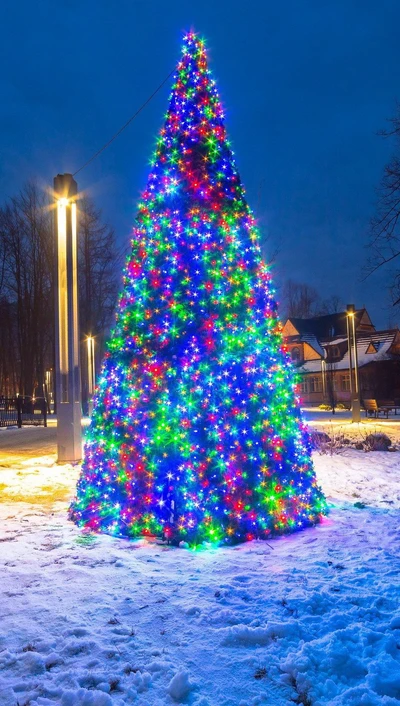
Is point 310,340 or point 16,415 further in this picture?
point 310,340

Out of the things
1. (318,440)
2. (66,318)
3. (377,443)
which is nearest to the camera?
(66,318)

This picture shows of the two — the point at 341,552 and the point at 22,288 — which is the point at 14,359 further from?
the point at 341,552

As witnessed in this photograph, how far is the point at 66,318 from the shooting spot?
10875 mm

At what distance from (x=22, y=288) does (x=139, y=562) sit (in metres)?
32.7

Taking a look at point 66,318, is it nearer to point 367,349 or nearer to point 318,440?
point 318,440

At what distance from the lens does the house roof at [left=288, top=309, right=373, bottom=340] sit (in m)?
54.5

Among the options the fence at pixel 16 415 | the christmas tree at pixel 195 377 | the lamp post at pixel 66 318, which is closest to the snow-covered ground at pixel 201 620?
the christmas tree at pixel 195 377

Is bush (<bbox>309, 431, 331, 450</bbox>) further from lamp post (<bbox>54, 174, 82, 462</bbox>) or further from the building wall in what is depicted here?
the building wall

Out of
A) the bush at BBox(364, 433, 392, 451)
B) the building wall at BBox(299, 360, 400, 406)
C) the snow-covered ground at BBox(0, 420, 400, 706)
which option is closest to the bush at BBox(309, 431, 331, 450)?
the bush at BBox(364, 433, 392, 451)

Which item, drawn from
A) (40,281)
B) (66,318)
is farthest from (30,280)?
(66,318)

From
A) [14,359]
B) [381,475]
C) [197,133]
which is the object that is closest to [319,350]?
[14,359]

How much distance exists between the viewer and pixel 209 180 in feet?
17.7

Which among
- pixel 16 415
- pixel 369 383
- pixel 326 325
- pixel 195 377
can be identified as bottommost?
pixel 16 415

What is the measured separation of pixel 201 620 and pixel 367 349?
151ft
